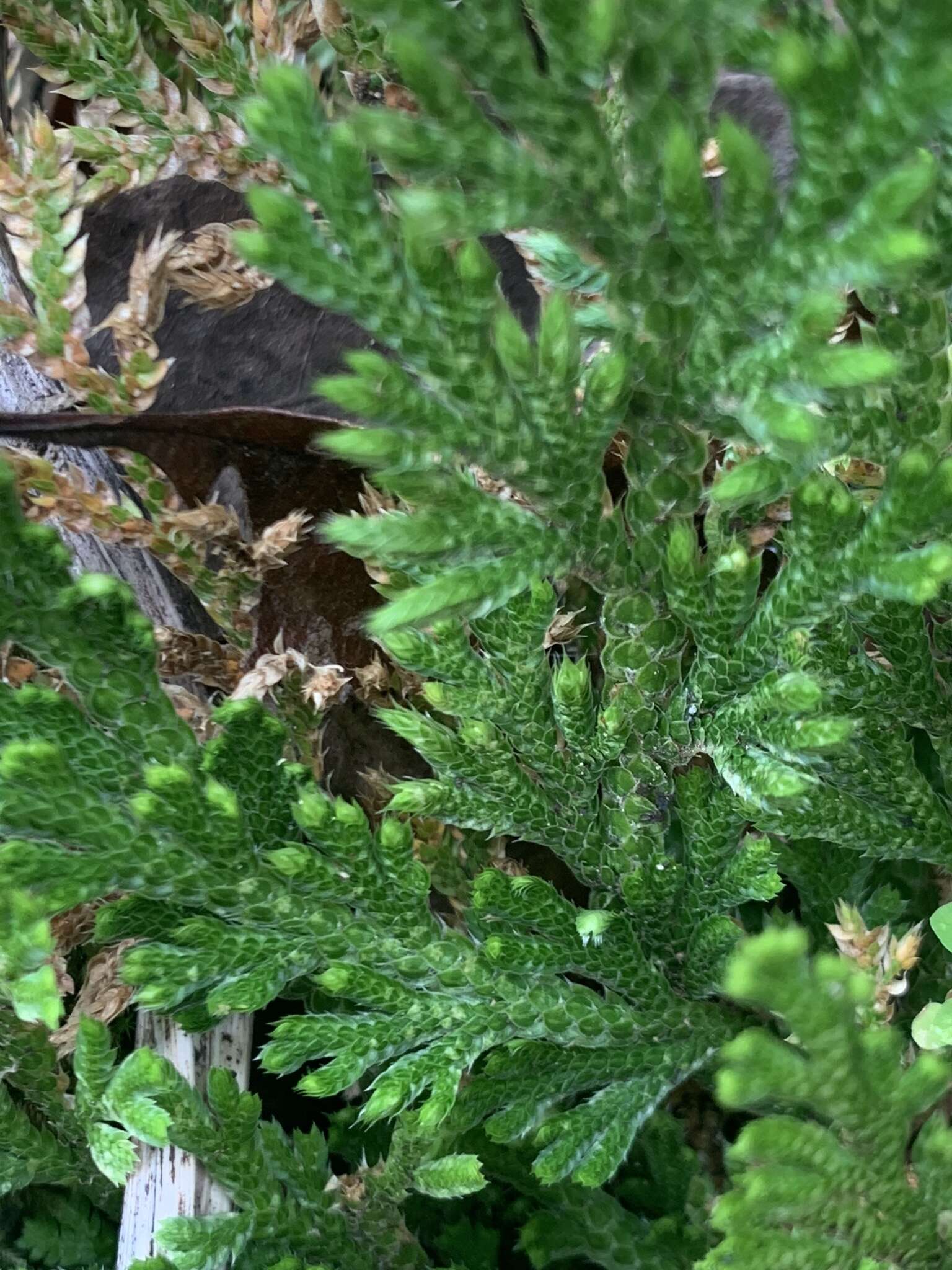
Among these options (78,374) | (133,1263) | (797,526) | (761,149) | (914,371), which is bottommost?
(133,1263)

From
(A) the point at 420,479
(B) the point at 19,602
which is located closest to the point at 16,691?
(B) the point at 19,602

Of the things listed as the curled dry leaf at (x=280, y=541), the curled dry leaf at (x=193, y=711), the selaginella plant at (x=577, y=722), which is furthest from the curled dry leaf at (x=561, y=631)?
the curled dry leaf at (x=193, y=711)

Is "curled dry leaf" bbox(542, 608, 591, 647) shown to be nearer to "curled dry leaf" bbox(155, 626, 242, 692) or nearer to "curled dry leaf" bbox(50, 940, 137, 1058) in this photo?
"curled dry leaf" bbox(155, 626, 242, 692)

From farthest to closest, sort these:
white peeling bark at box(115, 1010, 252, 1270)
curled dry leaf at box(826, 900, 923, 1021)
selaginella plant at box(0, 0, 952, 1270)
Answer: white peeling bark at box(115, 1010, 252, 1270), curled dry leaf at box(826, 900, 923, 1021), selaginella plant at box(0, 0, 952, 1270)

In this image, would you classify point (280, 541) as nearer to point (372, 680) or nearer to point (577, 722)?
point (372, 680)

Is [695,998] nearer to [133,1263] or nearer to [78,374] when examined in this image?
[133,1263]

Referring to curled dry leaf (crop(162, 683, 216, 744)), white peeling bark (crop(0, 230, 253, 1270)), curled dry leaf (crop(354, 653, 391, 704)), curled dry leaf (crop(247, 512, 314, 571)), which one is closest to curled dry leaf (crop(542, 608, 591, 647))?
curled dry leaf (crop(354, 653, 391, 704))
